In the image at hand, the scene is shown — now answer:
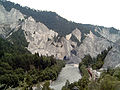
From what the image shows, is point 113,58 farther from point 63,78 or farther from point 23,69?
point 23,69

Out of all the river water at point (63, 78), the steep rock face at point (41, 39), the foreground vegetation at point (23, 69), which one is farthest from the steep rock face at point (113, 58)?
the steep rock face at point (41, 39)

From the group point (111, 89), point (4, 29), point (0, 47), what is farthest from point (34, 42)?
point (111, 89)

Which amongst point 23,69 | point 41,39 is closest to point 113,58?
point 23,69

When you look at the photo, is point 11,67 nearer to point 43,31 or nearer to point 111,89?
point 111,89

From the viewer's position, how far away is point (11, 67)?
76.9 meters

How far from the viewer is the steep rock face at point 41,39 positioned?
176 metres

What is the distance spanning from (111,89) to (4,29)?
16777 cm

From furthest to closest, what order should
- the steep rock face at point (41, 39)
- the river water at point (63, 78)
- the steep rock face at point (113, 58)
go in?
the steep rock face at point (41, 39) → the steep rock face at point (113, 58) → the river water at point (63, 78)

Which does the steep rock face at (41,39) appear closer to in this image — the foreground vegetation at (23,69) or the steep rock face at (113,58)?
the foreground vegetation at (23,69)

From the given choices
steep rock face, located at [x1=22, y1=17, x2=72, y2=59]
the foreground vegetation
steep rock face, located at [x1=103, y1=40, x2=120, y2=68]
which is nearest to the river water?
the foreground vegetation

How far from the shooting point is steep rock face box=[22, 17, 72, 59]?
176 m

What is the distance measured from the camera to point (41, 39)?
612 ft

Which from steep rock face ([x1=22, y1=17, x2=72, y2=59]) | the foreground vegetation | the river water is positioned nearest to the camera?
the foreground vegetation

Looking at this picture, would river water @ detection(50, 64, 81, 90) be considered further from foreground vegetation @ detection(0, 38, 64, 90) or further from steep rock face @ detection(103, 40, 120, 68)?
steep rock face @ detection(103, 40, 120, 68)
